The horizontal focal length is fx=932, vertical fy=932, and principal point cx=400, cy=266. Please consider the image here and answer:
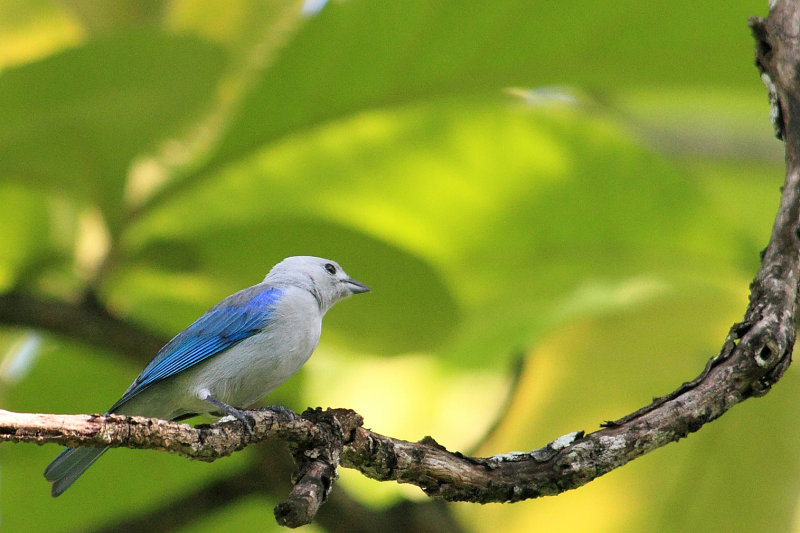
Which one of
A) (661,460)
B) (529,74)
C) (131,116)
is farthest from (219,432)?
(661,460)

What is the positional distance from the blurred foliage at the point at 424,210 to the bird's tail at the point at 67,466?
85cm

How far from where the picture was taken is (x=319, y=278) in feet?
13.9

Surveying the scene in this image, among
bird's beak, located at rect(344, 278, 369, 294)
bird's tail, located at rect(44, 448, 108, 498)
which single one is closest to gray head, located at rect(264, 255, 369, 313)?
bird's beak, located at rect(344, 278, 369, 294)

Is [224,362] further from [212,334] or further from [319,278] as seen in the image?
[319,278]

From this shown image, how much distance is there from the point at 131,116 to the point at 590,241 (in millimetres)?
2059

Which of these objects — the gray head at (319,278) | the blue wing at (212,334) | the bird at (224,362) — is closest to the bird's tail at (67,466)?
the bird at (224,362)

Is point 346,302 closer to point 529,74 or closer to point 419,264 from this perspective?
point 419,264

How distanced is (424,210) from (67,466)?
6.33ft

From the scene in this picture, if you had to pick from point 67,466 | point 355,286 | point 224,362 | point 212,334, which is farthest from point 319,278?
point 67,466

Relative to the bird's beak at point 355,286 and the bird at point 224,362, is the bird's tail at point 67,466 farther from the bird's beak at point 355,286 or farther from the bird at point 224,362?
the bird's beak at point 355,286

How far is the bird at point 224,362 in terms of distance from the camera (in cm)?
342

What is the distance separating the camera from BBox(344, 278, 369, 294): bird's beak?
418cm

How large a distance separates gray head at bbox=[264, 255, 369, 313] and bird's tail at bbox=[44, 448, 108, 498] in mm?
1226

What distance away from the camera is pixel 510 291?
4512 millimetres
